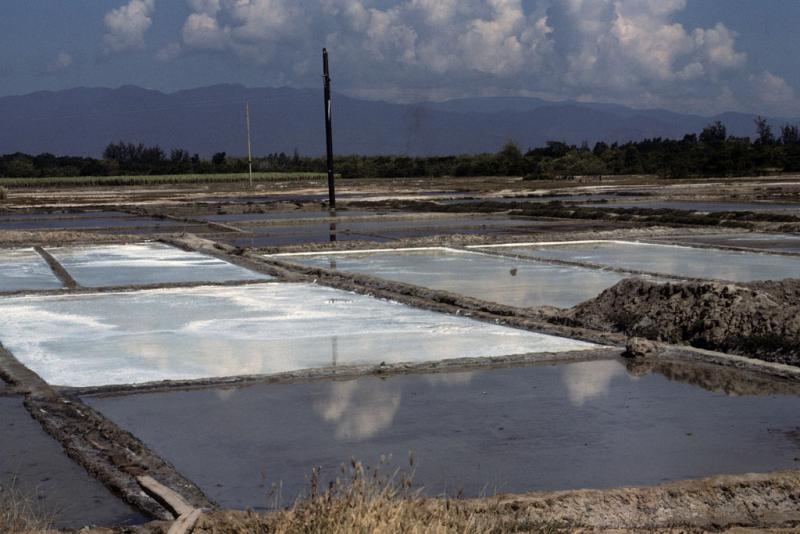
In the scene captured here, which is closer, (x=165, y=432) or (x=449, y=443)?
(x=449, y=443)

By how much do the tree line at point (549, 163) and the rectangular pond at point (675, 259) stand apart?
4430cm

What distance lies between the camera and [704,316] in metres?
9.43

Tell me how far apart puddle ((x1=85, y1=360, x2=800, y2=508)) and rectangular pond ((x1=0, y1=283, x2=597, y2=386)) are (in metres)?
0.84

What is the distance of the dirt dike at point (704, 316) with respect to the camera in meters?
8.87

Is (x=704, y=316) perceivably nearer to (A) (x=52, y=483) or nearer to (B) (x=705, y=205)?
(A) (x=52, y=483)

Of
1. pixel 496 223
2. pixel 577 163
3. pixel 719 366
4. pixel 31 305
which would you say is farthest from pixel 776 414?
pixel 577 163

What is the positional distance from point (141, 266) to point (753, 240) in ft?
31.6

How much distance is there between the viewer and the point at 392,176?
82625 mm

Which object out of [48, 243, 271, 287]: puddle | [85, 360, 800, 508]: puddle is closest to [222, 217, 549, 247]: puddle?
[48, 243, 271, 287]: puddle

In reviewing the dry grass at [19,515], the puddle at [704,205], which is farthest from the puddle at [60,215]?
the dry grass at [19,515]

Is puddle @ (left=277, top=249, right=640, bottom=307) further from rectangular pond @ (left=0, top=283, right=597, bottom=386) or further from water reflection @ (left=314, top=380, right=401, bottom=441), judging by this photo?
water reflection @ (left=314, top=380, right=401, bottom=441)

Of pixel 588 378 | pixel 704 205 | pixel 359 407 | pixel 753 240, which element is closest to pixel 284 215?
pixel 704 205

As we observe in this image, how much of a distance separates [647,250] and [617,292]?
24.6 feet

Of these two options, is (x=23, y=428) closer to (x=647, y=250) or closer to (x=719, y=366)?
(x=719, y=366)
